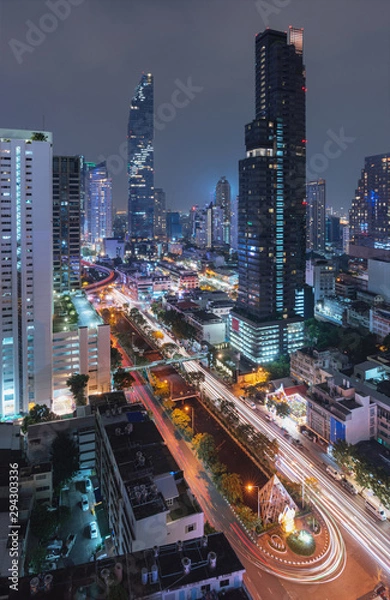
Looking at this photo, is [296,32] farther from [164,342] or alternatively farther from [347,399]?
[347,399]

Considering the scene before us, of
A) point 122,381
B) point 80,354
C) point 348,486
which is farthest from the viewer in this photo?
point 122,381

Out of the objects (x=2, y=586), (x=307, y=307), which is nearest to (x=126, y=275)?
(x=307, y=307)

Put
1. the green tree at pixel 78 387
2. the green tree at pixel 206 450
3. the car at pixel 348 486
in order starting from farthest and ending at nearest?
the green tree at pixel 78 387 → the green tree at pixel 206 450 → the car at pixel 348 486

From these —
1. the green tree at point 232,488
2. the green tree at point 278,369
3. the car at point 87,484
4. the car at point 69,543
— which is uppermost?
the green tree at point 278,369

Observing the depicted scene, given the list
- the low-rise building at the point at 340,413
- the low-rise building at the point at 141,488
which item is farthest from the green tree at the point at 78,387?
the low-rise building at the point at 340,413

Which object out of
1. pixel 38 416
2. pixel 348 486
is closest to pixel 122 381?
pixel 38 416

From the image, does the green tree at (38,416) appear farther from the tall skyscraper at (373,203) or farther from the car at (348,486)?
the tall skyscraper at (373,203)

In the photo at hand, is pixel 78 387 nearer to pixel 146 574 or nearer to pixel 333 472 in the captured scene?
pixel 333 472
